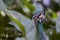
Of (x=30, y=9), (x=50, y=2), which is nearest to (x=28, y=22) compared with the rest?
(x=30, y=9)

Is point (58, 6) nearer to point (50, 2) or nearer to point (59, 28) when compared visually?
point (50, 2)

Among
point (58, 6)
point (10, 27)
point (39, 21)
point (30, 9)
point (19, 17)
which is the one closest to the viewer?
point (39, 21)

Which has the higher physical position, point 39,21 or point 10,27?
point 39,21

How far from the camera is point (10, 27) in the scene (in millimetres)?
1021

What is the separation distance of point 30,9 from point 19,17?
3.41 feet

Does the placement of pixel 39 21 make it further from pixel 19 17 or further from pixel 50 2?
pixel 50 2

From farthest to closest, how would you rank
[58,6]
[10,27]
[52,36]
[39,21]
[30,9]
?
[58,6]
[30,9]
[10,27]
[52,36]
[39,21]

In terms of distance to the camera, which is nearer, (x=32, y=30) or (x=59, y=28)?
(x=32, y=30)

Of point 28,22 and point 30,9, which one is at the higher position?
point 28,22

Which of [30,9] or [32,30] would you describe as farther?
[30,9]

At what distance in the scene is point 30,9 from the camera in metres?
1.75

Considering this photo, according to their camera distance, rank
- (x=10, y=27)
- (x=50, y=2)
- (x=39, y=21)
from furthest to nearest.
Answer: (x=50, y=2) < (x=10, y=27) < (x=39, y=21)

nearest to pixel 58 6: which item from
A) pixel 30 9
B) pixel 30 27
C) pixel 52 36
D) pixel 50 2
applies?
pixel 50 2

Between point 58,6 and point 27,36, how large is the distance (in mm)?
1671
